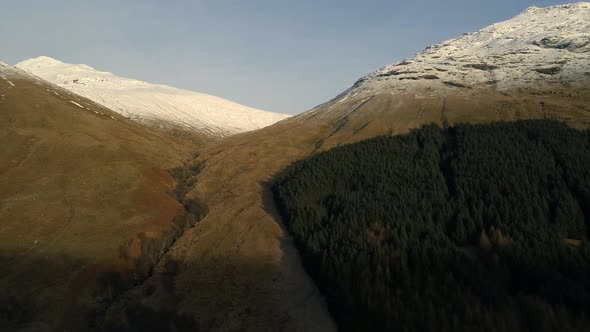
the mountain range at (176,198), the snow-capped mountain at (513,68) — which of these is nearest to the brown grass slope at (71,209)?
the mountain range at (176,198)

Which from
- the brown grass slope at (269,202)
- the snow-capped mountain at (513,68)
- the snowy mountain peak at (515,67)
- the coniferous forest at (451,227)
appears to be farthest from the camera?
the snowy mountain peak at (515,67)

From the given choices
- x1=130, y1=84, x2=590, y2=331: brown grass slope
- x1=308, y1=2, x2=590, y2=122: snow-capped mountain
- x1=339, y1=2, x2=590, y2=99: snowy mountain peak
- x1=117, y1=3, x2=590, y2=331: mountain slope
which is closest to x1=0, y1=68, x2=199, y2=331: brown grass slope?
x1=130, y1=84, x2=590, y2=331: brown grass slope

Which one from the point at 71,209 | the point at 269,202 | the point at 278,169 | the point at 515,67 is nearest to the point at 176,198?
the point at 269,202

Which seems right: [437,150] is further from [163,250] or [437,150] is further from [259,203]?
[163,250]

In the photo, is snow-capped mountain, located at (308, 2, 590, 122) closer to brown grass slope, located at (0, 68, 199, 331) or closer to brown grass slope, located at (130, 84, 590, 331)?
brown grass slope, located at (130, 84, 590, 331)

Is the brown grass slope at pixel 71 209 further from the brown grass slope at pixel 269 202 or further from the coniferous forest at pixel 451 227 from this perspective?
the coniferous forest at pixel 451 227

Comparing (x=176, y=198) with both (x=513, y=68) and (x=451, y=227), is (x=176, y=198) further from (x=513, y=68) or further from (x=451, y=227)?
(x=513, y=68)

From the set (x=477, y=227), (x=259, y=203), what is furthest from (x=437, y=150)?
(x=259, y=203)
